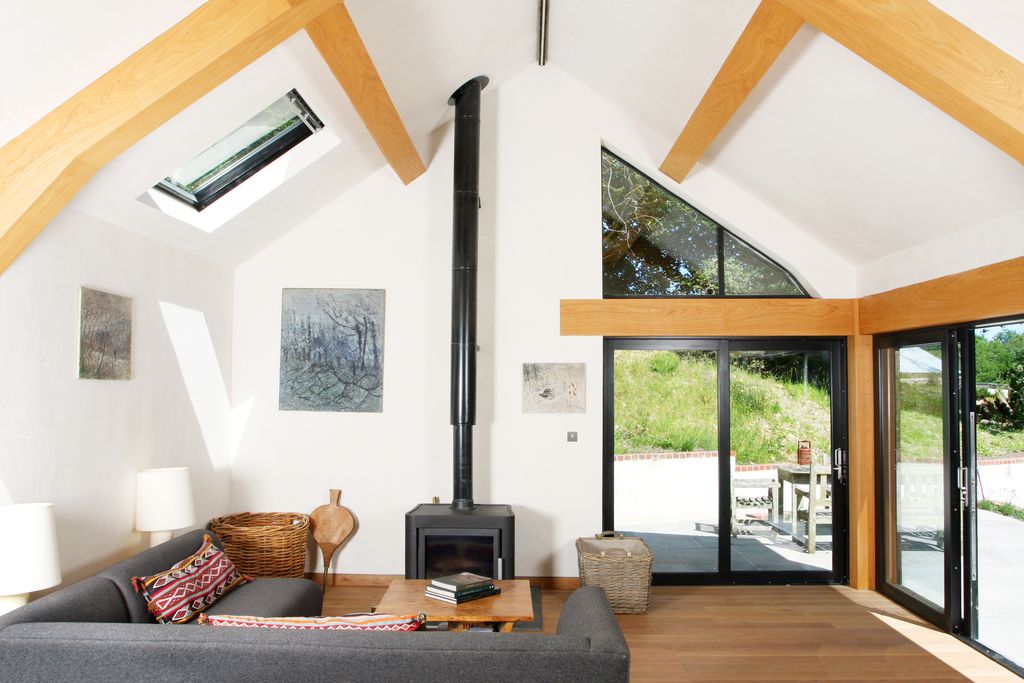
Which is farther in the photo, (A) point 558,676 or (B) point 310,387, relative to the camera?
(B) point 310,387

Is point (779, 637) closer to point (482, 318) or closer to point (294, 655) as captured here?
point (482, 318)

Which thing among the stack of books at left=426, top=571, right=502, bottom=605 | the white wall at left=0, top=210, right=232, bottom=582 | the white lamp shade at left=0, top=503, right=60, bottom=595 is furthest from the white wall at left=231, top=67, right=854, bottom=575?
the white lamp shade at left=0, top=503, right=60, bottom=595

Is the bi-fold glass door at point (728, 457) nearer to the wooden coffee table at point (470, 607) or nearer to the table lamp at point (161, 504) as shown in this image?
the wooden coffee table at point (470, 607)

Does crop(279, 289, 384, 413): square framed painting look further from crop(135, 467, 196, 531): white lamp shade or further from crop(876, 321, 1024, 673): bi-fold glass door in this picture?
crop(876, 321, 1024, 673): bi-fold glass door

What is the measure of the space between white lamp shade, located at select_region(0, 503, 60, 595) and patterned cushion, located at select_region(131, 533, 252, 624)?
0.44 meters

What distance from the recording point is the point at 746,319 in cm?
550

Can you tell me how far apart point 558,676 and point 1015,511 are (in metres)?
3.13

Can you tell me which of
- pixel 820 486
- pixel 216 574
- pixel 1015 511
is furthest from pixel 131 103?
pixel 820 486

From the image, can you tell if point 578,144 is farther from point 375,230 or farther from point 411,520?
point 411,520

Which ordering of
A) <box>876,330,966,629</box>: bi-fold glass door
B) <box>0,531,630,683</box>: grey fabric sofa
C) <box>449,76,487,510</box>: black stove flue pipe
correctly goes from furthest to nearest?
<box>449,76,487,510</box>: black stove flue pipe < <box>876,330,966,629</box>: bi-fold glass door < <box>0,531,630,683</box>: grey fabric sofa

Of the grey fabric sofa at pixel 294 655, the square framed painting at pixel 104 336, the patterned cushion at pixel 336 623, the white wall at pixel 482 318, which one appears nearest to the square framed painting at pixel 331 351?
the white wall at pixel 482 318

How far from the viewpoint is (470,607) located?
352 cm

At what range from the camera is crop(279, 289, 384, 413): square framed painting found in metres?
5.50

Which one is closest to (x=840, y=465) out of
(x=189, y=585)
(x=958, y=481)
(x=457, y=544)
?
(x=958, y=481)
